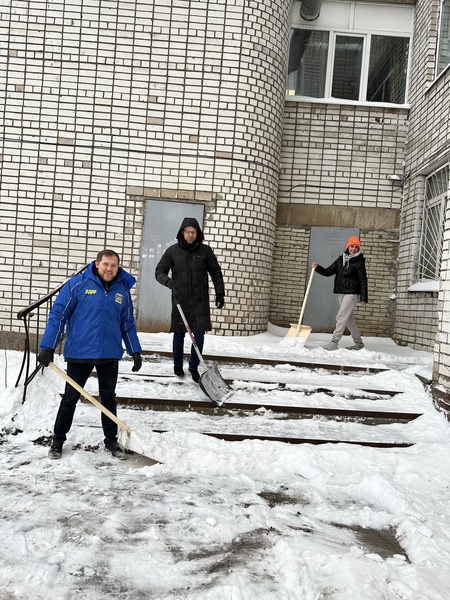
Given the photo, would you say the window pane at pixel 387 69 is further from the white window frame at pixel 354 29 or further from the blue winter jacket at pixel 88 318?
the blue winter jacket at pixel 88 318

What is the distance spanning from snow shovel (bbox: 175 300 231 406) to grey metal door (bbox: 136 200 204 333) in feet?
7.86

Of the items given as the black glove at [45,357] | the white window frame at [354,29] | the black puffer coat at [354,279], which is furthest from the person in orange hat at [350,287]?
the black glove at [45,357]

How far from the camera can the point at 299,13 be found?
8422 millimetres

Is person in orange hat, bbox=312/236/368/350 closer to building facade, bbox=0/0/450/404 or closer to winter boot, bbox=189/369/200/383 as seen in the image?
building facade, bbox=0/0/450/404

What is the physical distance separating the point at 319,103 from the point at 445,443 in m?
6.22

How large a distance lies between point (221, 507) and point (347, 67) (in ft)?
26.9

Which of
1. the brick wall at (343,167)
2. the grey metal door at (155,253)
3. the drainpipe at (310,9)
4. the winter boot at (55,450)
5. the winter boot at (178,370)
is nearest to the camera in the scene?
the winter boot at (55,450)

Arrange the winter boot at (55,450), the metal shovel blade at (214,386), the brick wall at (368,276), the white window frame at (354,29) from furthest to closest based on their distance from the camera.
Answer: the white window frame at (354,29) < the brick wall at (368,276) < the metal shovel blade at (214,386) < the winter boot at (55,450)

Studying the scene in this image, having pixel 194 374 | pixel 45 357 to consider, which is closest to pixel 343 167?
pixel 194 374

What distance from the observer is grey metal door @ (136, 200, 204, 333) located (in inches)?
282

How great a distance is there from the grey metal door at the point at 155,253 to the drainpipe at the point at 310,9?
4044 mm

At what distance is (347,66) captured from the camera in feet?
28.3

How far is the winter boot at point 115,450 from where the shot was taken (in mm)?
3394

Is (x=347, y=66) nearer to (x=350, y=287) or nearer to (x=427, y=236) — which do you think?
(x=427, y=236)
